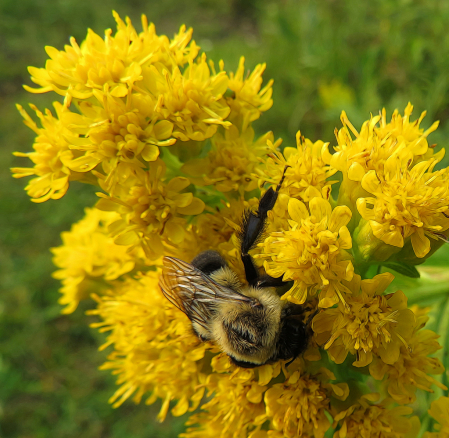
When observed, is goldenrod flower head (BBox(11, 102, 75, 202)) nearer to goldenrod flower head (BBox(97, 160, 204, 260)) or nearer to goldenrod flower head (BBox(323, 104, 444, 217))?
goldenrod flower head (BBox(97, 160, 204, 260))

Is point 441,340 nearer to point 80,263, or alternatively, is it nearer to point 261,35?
point 80,263

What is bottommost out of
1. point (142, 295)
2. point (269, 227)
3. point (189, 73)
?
point (142, 295)

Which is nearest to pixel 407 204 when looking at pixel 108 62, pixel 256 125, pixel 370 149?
pixel 370 149

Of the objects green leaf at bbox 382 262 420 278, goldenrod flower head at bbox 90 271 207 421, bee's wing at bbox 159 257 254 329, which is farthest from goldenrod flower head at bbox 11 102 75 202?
green leaf at bbox 382 262 420 278

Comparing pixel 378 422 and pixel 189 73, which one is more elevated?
pixel 189 73

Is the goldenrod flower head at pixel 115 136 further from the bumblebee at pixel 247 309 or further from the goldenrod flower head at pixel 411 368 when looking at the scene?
the goldenrod flower head at pixel 411 368

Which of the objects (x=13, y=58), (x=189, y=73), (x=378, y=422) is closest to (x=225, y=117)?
(x=189, y=73)
